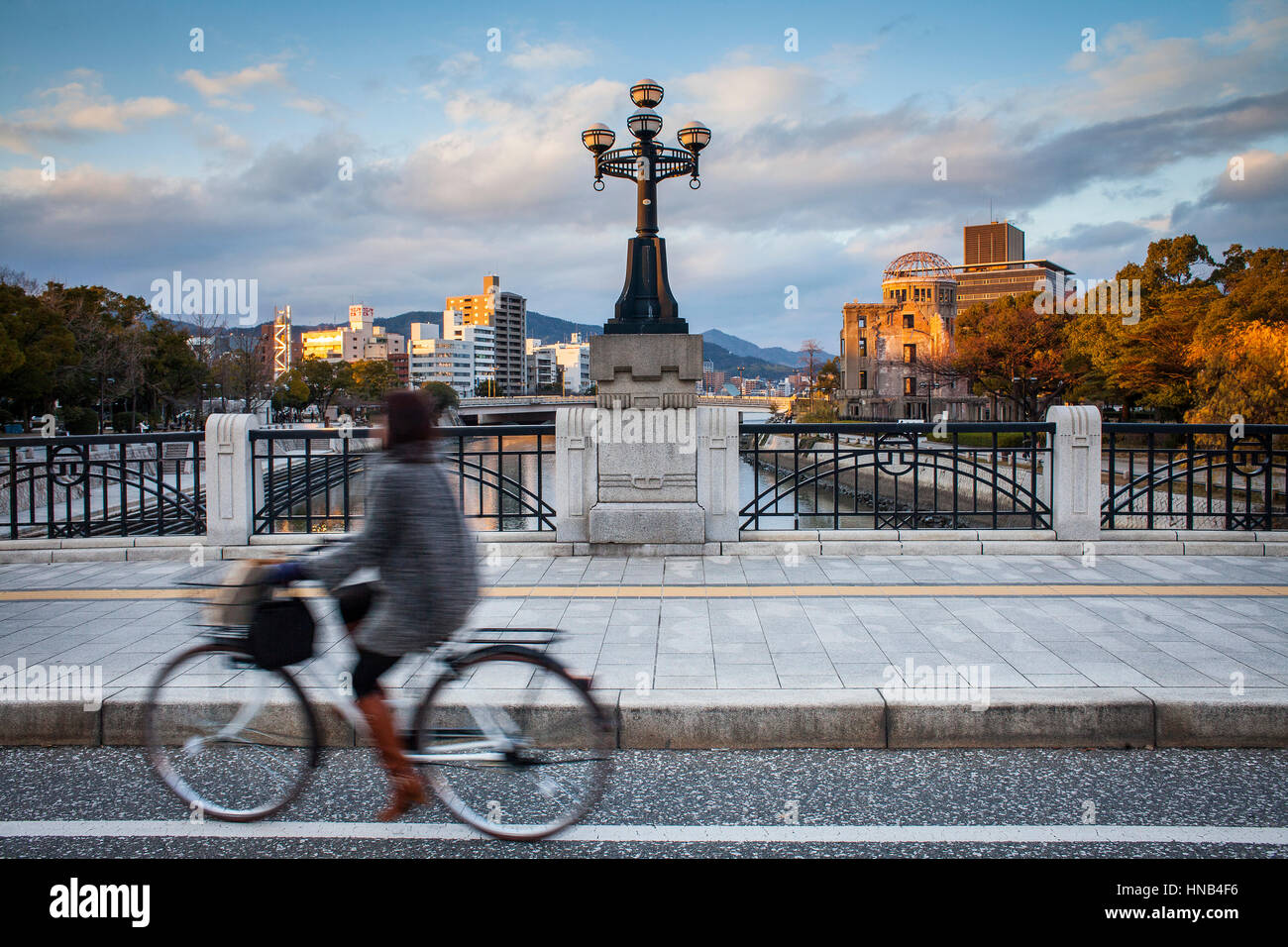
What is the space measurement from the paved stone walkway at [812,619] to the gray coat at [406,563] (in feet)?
2.66

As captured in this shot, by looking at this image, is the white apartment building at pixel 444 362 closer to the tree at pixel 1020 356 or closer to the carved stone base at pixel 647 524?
the tree at pixel 1020 356

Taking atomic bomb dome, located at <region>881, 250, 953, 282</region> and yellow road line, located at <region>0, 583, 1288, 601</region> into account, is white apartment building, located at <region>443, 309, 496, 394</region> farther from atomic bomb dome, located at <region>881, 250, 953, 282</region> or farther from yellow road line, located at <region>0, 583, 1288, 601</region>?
yellow road line, located at <region>0, 583, 1288, 601</region>

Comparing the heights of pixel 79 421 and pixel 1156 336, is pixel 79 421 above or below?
below

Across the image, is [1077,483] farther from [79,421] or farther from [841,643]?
[79,421]

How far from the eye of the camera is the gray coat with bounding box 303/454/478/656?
3.30 m

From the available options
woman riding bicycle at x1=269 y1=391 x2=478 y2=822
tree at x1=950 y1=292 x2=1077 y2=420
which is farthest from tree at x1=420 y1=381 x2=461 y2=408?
tree at x1=950 y1=292 x2=1077 y2=420

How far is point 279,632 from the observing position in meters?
3.41

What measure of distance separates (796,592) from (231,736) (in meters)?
4.57

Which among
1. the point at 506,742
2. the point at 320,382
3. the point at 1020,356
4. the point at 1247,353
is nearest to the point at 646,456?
the point at 506,742

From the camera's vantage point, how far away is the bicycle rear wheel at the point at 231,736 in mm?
3504
